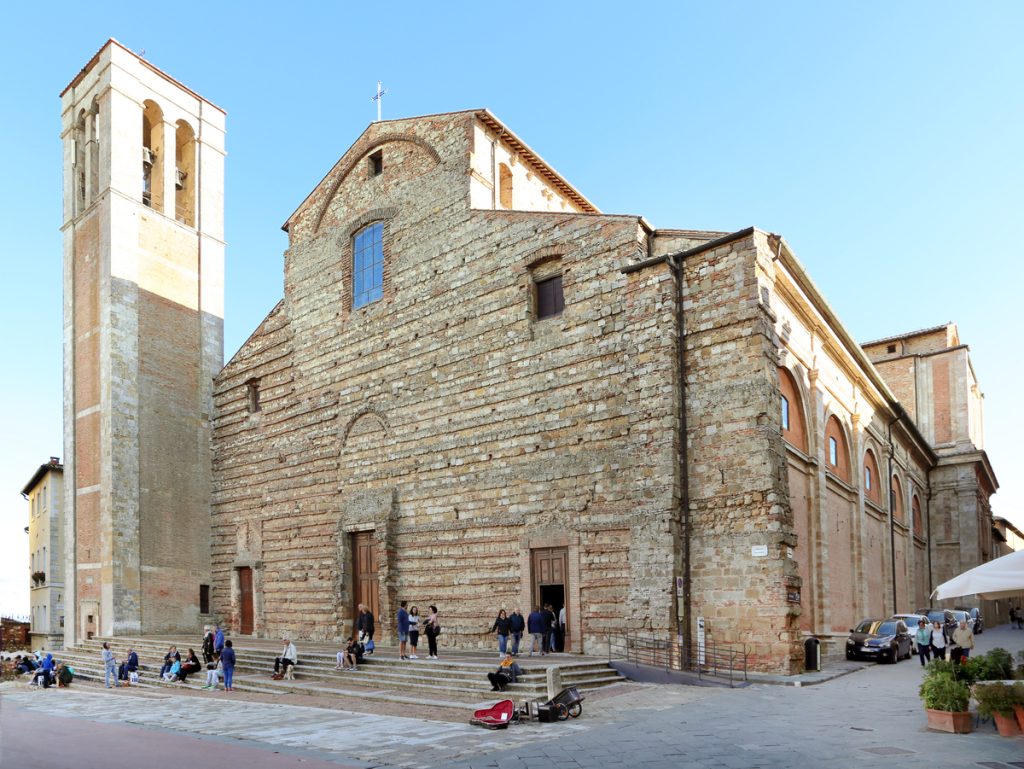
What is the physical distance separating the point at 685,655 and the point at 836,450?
32.4ft

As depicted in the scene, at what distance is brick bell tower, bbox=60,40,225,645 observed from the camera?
27438 mm

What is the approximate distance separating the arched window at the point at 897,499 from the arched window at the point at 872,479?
260cm

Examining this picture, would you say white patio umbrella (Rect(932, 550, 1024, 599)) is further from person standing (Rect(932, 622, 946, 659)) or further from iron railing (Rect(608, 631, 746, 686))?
person standing (Rect(932, 622, 946, 659))

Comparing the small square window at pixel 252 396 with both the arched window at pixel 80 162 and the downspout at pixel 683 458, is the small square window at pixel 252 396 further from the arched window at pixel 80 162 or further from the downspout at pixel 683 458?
the downspout at pixel 683 458

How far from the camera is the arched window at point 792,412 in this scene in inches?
770

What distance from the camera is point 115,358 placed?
91.1 ft

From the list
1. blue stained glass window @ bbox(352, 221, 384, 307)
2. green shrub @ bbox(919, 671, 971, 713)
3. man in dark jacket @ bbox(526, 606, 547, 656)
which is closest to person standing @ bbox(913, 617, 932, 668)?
man in dark jacket @ bbox(526, 606, 547, 656)

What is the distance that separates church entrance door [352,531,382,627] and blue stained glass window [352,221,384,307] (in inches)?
259

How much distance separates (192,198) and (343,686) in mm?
19965

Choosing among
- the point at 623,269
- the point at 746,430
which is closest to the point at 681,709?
the point at 746,430

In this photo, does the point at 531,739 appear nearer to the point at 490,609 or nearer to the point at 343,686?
the point at 343,686

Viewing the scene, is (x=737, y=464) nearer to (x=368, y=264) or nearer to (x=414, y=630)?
(x=414, y=630)

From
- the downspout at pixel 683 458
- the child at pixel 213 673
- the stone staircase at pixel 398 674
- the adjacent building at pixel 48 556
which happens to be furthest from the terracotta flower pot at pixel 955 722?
the adjacent building at pixel 48 556

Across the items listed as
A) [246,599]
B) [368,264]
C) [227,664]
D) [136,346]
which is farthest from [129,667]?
[368,264]
